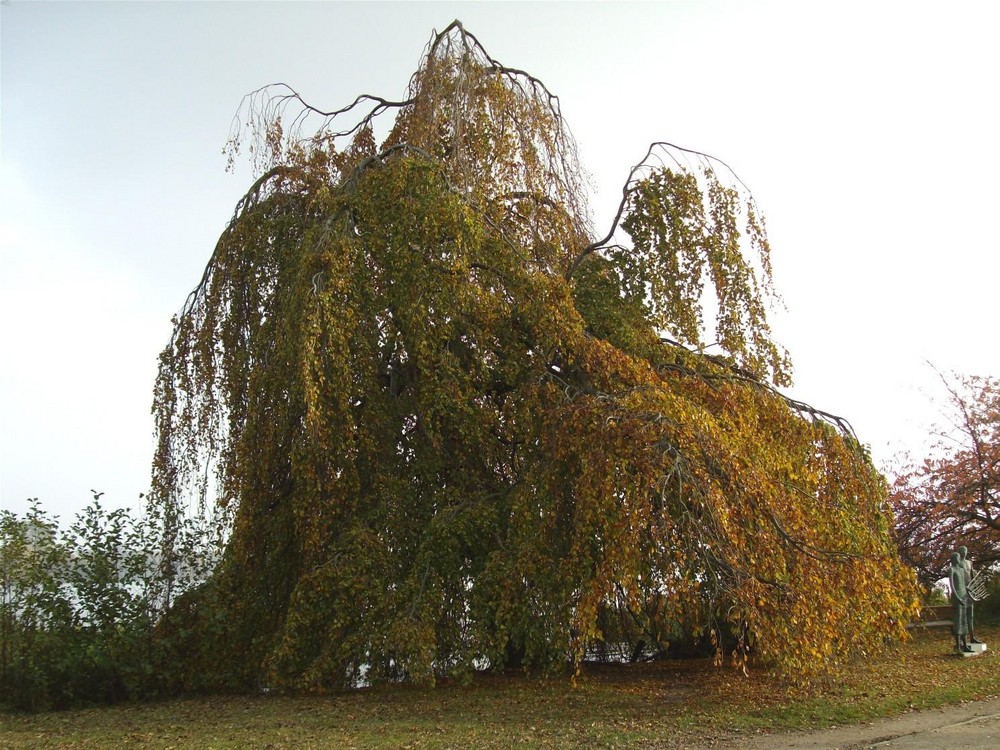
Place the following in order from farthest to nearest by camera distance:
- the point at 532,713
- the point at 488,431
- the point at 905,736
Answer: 1. the point at 488,431
2. the point at 532,713
3. the point at 905,736

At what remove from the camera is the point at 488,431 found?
984 centimetres

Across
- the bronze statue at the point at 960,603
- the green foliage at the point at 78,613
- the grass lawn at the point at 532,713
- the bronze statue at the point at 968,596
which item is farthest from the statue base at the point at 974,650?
the green foliage at the point at 78,613

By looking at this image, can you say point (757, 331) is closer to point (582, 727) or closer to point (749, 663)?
point (749, 663)

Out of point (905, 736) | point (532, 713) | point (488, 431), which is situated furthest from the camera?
point (488, 431)

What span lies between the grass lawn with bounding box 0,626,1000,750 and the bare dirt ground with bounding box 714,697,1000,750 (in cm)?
23

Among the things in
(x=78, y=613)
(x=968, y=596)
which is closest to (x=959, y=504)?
(x=968, y=596)

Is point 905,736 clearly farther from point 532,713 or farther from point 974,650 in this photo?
point 974,650

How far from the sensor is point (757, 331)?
10.6m

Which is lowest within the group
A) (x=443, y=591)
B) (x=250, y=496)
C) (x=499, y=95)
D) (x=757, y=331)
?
(x=443, y=591)

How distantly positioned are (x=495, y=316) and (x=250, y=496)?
2.98 metres

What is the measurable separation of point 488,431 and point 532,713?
9.24ft

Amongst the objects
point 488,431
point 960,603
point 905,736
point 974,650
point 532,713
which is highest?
point 488,431

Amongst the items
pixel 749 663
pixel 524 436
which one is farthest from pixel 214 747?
pixel 749 663

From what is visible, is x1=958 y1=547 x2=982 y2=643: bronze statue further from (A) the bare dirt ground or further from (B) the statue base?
(A) the bare dirt ground
